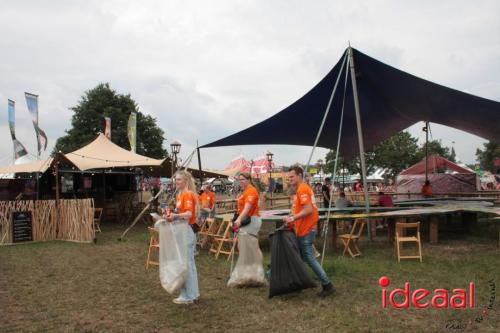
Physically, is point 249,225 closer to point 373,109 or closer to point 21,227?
point 21,227

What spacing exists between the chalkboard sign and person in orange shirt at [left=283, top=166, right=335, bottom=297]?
7619 millimetres

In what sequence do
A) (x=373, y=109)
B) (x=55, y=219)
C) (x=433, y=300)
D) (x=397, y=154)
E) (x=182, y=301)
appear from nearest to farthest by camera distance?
1. (x=433, y=300)
2. (x=182, y=301)
3. (x=55, y=219)
4. (x=373, y=109)
5. (x=397, y=154)

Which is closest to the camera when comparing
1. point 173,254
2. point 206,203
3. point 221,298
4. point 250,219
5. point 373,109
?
point 173,254

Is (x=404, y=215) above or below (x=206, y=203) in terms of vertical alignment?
below

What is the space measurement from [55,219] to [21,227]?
750 millimetres

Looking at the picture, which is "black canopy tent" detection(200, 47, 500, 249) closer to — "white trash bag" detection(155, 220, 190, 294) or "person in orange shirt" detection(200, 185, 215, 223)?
"person in orange shirt" detection(200, 185, 215, 223)

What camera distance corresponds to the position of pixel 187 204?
14.9 ft

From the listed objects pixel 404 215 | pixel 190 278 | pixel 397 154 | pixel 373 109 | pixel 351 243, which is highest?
pixel 397 154

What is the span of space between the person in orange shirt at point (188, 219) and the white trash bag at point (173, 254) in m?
0.06

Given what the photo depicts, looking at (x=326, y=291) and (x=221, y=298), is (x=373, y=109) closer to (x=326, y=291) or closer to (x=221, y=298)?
(x=326, y=291)

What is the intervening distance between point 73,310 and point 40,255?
13.8 ft

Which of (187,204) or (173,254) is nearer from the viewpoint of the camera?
(173,254)

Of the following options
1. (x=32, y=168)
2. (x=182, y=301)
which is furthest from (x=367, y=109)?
(x=32, y=168)

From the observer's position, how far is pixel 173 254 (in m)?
4.38
